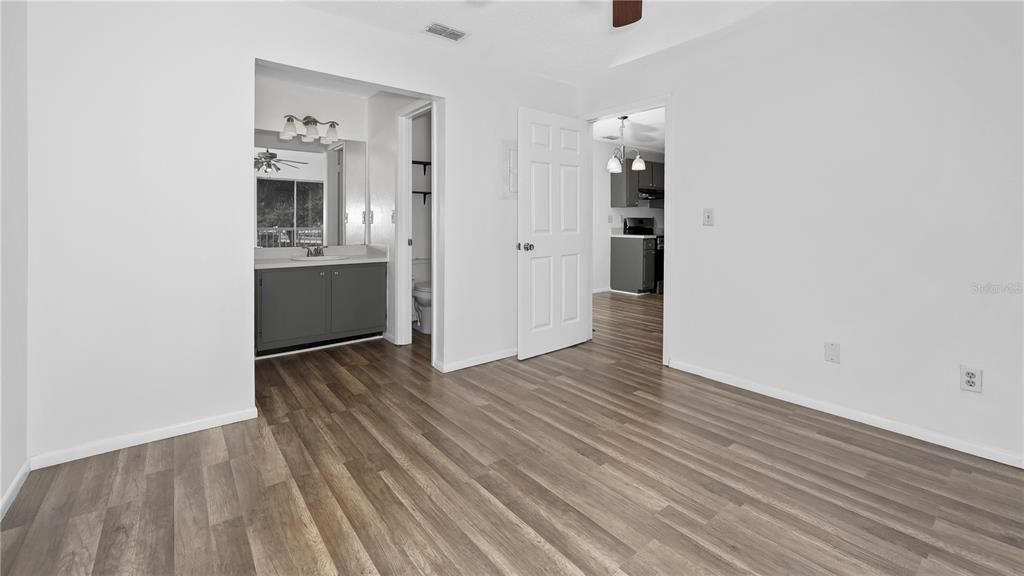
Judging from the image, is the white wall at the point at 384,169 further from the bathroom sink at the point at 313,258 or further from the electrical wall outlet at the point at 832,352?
the electrical wall outlet at the point at 832,352

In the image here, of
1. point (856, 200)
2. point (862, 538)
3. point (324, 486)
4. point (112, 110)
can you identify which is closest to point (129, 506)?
point (324, 486)

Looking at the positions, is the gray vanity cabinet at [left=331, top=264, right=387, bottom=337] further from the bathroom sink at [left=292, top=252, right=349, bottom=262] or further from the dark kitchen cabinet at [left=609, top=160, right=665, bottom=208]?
the dark kitchen cabinet at [left=609, top=160, right=665, bottom=208]

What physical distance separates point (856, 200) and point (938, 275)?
56cm

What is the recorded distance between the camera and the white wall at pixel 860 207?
7.83ft

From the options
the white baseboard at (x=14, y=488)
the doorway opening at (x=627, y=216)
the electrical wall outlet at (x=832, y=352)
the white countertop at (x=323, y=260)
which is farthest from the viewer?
the doorway opening at (x=627, y=216)

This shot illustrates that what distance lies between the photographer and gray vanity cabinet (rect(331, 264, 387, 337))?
177 inches

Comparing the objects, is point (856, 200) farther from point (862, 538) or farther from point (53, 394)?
point (53, 394)

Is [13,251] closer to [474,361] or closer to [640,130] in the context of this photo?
[474,361]

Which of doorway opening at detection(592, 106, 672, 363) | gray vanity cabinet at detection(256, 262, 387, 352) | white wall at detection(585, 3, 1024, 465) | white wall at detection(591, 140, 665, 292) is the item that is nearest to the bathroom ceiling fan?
gray vanity cabinet at detection(256, 262, 387, 352)

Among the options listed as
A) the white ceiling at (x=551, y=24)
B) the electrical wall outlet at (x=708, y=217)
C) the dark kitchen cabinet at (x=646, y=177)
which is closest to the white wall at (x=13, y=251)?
the white ceiling at (x=551, y=24)

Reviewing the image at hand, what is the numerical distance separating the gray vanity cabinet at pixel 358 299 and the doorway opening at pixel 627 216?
127 inches

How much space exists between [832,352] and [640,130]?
4.88 m

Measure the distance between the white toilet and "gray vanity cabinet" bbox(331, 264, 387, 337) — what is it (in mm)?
338

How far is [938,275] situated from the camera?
255 centimetres
